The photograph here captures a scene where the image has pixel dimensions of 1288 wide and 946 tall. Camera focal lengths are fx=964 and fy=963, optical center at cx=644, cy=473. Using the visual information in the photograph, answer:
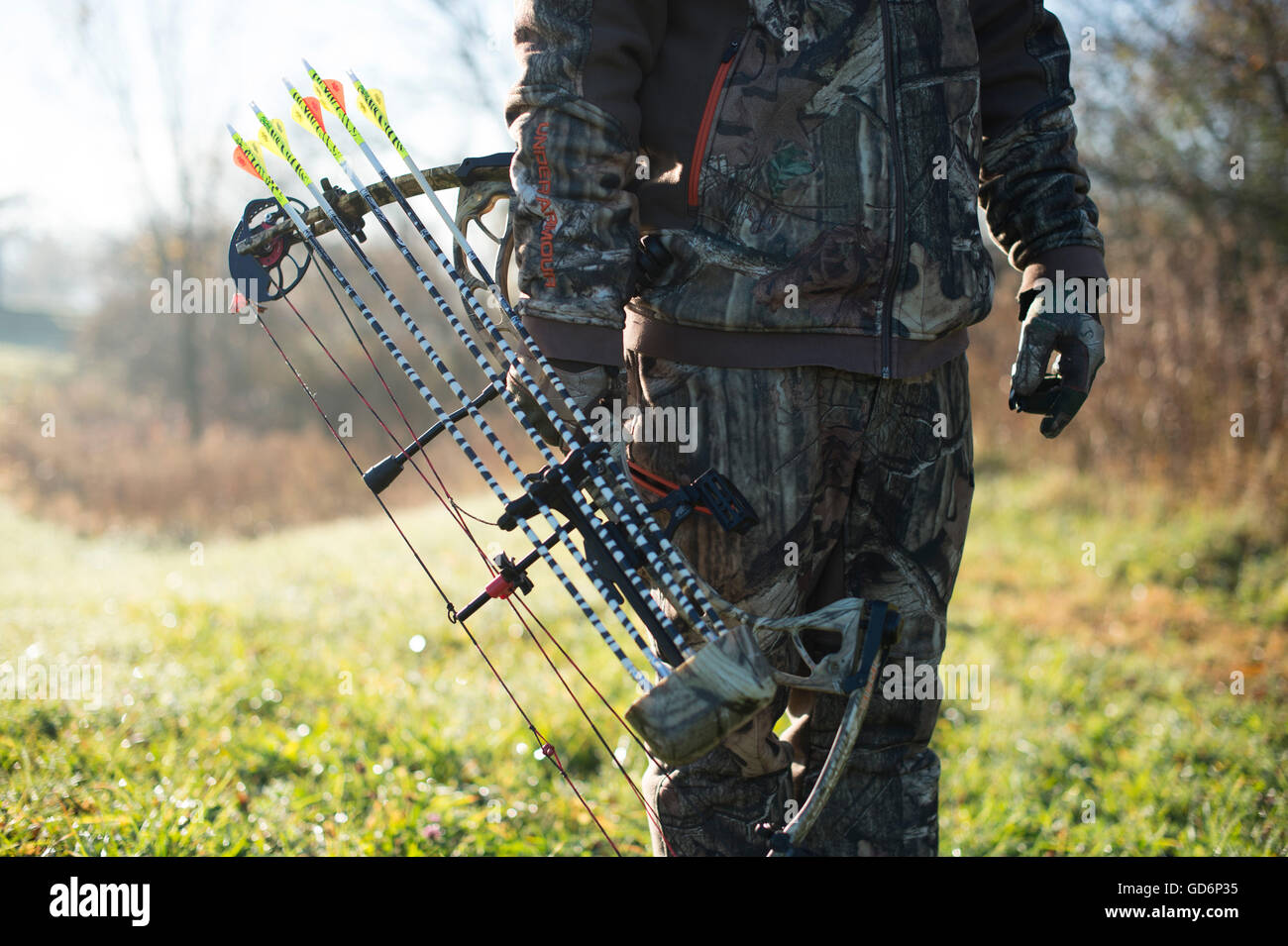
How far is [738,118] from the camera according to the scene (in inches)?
76.3

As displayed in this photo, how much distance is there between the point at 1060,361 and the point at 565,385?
3.93 feet

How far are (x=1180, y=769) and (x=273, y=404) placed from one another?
924 inches

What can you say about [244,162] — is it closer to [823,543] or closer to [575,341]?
[575,341]

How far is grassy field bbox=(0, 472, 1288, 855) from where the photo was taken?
3043 mm

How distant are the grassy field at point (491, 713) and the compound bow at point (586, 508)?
496 millimetres

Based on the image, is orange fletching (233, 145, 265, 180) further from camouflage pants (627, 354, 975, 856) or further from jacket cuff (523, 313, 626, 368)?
camouflage pants (627, 354, 975, 856)

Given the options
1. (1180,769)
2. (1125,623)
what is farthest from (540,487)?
(1125,623)

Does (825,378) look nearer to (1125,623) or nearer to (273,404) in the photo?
(1125,623)

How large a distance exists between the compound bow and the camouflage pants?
8 centimetres

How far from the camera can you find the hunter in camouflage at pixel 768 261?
6.04ft

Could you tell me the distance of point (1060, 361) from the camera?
7.36ft

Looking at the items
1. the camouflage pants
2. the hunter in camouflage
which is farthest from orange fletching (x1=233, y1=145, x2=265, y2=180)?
the camouflage pants

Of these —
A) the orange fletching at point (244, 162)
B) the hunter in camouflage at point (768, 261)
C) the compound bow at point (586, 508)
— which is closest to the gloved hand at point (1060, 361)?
the hunter in camouflage at point (768, 261)
